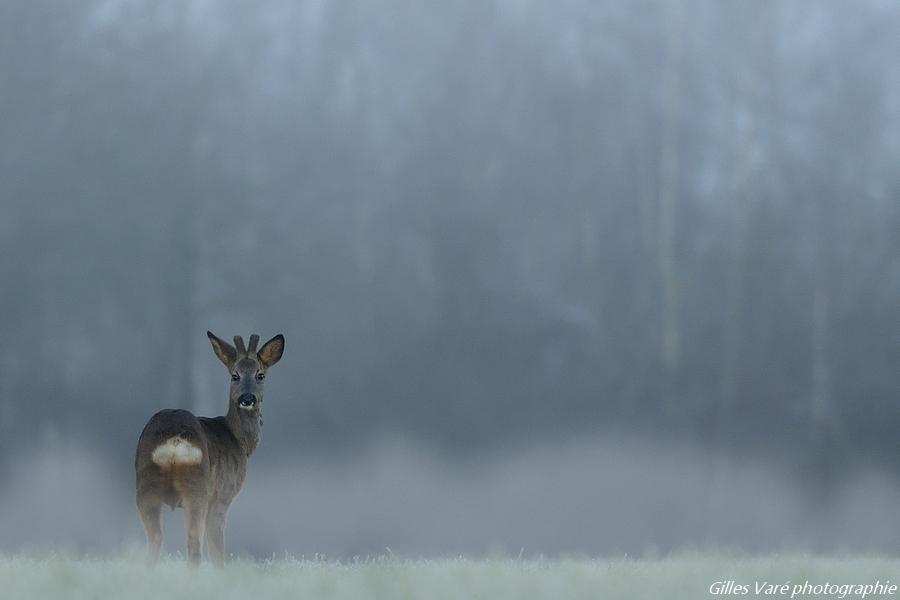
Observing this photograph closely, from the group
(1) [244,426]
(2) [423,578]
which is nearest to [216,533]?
(1) [244,426]

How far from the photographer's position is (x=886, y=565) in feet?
42.5

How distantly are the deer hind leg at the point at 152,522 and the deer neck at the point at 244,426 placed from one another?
6.03ft

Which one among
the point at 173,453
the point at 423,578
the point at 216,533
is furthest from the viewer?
the point at 216,533

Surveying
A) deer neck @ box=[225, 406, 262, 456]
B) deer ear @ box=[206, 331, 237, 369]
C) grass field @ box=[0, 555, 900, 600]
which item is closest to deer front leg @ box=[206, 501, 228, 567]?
grass field @ box=[0, 555, 900, 600]

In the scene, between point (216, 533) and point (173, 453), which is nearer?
point (173, 453)

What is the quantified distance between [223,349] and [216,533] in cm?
216

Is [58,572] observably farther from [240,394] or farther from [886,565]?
[886,565]

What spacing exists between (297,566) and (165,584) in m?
2.58

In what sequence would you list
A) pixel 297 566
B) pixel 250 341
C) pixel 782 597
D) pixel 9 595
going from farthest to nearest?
pixel 250 341
pixel 297 566
pixel 782 597
pixel 9 595

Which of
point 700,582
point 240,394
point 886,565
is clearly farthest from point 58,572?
point 886,565

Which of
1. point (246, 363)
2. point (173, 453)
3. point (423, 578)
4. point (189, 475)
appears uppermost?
point (246, 363)

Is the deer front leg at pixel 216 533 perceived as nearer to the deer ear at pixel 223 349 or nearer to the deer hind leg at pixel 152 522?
the deer hind leg at pixel 152 522

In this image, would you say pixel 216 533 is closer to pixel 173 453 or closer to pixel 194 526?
pixel 194 526

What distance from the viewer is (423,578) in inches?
407
